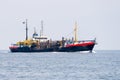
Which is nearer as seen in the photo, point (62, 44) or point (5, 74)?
point (5, 74)

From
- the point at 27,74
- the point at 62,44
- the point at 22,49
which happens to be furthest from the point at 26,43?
the point at 27,74

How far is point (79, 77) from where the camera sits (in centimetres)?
7406

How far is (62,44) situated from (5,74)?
4336 inches

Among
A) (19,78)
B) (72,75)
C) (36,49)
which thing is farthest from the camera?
(36,49)

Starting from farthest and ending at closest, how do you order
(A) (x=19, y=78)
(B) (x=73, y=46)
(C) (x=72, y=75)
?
(B) (x=73, y=46), (C) (x=72, y=75), (A) (x=19, y=78)

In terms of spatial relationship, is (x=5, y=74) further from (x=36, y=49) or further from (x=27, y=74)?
(x=36, y=49)

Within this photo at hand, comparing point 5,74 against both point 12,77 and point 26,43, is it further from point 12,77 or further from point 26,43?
point 26,43

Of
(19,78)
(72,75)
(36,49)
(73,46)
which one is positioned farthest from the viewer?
(36,49)

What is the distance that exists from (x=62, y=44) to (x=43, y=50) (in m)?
7.79

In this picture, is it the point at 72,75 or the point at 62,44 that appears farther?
the point at 62,44

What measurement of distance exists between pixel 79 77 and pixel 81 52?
115 metres

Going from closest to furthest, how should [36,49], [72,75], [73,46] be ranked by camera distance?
[72,75] → [73,46] → [36,49]

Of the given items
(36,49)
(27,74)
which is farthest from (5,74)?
(36,49)

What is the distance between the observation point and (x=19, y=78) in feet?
236
